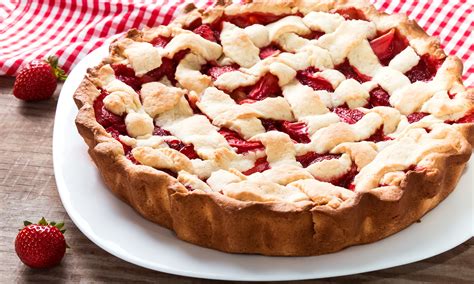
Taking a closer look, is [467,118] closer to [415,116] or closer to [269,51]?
[415,116]

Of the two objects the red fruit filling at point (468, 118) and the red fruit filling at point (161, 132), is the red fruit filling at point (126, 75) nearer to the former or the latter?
the red fruit filling at point (161, 132)

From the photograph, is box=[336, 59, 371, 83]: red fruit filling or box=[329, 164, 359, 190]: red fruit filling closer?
box=[329, 164, 359, 190]: red fruit filling

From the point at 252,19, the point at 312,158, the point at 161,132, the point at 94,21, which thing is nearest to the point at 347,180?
the point at 312,158

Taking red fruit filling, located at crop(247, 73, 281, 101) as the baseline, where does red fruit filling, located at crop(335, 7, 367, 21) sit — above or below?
above

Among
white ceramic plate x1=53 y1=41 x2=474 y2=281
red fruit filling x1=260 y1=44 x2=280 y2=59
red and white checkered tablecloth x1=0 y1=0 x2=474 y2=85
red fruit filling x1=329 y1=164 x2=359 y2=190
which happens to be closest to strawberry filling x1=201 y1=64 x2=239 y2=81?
red fruit filling x1=260 y1=44 x2=280 y2=59

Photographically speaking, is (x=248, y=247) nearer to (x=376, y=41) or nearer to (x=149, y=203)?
(x=149, y=203)

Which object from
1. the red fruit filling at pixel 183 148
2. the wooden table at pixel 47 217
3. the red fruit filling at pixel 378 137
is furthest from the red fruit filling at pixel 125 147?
the red fruit filling at pixel 378 137

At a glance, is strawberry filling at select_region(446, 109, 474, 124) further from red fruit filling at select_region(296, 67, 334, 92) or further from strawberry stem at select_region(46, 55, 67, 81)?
strawberry stem at select_region(46, 55, 67, 81)
